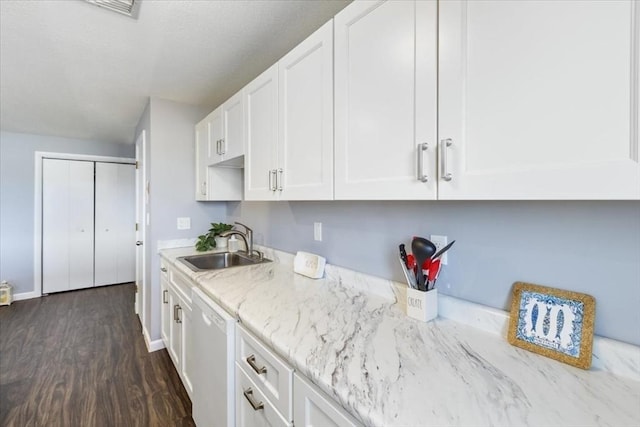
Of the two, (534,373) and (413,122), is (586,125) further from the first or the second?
(534,373)

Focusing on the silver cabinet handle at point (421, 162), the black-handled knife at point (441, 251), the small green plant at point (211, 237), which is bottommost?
the small green plant at point (211, 237)

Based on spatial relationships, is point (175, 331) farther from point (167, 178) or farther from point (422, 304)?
point (422, 304)

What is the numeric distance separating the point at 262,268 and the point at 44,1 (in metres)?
1.72

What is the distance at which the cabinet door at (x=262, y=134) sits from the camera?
1.51m

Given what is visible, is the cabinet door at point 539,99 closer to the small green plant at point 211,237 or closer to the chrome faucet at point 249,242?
the chrome faucet at point 249,242

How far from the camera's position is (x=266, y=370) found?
1.00 meters

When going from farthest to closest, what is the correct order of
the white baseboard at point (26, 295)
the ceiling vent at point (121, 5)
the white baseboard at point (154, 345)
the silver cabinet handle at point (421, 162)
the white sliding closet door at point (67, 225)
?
1. the white sliding closet door at point (67, 225)
2. the white baseboard at point (26, 295)
3. the white baseboard at point (154, 345)
4. the ceiling vent at point (121, 5)
5. the silver cabinet handle at point (421, 162)

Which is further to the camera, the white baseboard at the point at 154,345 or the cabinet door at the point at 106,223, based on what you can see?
the cabinet door at the point at 106,223

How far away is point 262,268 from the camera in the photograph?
6.34 ft

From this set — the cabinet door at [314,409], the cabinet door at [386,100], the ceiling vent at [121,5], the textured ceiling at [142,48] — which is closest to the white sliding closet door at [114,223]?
the textured ceiling at [142,48]

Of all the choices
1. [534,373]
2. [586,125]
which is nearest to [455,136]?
[586,125]

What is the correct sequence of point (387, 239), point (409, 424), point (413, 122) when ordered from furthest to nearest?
1. point (387, 239)
2. point (413, 122)
3. point (409, 424)

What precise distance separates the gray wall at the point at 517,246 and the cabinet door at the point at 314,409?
63 cm

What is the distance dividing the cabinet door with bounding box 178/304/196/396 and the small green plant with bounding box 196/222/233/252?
70cm
